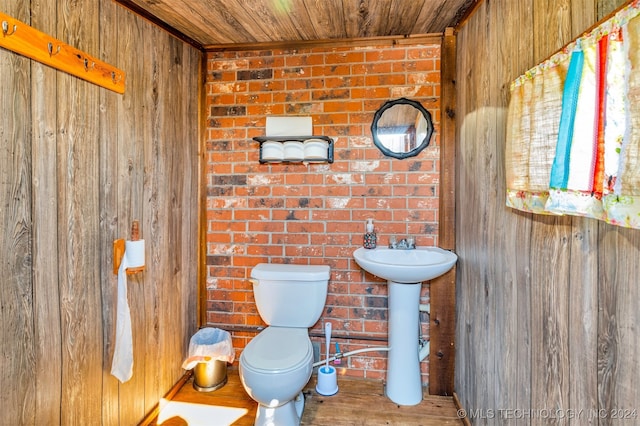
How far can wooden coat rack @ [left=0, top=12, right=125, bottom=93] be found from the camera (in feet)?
3.51

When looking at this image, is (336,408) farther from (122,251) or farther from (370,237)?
(122,251)

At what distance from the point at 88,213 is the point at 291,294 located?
1141mm

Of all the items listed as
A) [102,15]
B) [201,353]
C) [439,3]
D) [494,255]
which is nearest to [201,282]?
[201,353]

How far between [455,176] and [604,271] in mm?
1254

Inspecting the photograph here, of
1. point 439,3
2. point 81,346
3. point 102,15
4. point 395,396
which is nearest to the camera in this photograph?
point 81,346

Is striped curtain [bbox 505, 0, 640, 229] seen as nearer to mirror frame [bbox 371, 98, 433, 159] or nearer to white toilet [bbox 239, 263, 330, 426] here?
mirror frame [bbox 371, 98, 433, 159]

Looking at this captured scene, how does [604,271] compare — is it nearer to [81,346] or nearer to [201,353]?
[81,346]

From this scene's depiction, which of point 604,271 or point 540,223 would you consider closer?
point 604,271

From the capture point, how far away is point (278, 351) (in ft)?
5.35

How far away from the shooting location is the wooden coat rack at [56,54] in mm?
1069

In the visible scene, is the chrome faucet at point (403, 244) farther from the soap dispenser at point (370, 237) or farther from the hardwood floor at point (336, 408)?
the hardwood floor at point (336, 408)

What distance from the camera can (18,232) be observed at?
44.1 inches

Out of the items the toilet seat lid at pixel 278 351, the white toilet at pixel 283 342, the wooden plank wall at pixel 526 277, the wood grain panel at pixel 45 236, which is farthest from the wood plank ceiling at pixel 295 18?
the toilet seat lid at pixel 278 351

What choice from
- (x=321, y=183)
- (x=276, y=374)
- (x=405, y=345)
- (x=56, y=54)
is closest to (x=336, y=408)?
(x=405, y=345)
